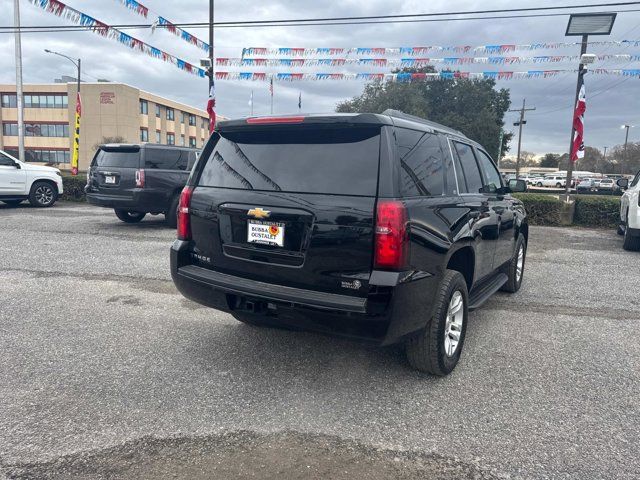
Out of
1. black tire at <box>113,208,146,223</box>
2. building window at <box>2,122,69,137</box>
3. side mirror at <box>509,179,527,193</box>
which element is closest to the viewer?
side mirror at <box>509,179,527,193</box>

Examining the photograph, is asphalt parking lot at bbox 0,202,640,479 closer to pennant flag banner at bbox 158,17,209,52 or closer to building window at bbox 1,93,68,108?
pennant flag banner at bbox 158,17,209,52

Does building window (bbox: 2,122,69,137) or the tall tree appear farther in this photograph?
building window (bbox: 2,122,69,137)

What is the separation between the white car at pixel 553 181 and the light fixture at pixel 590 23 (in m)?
47.8

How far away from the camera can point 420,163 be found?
3381 mm

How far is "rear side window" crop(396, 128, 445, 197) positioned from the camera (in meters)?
3.14

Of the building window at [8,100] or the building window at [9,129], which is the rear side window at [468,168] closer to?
the building window at [9,129]

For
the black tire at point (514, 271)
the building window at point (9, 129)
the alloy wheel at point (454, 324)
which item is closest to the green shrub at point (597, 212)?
the black tire at point (514, 271)

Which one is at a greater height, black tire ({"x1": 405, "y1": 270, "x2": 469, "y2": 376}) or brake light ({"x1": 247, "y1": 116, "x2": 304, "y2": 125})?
brake light ({"x1": 247, "y1": 116, "x2": 304, "y2": 125})

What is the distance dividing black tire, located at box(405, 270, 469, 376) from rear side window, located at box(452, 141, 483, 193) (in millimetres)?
1026

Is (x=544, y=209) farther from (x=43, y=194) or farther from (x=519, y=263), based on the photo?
(x=43, y=194)

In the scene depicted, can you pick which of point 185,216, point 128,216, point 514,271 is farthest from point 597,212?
point 185,216

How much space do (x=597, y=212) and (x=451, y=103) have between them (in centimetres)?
4202

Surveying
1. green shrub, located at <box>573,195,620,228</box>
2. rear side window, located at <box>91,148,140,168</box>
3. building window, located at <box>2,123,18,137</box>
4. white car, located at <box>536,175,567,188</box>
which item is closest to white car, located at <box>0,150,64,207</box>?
rear side window, located at <box>91,148,140,168</box>

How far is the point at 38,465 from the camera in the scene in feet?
8.14
